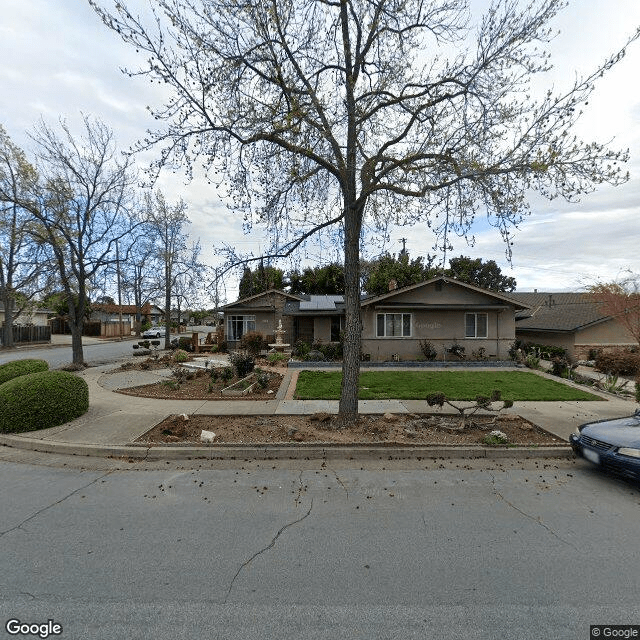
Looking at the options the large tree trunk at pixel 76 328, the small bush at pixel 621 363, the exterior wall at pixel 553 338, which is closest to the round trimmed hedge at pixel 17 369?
the large tree trunk at pixel 76 328

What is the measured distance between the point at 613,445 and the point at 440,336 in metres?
14.5

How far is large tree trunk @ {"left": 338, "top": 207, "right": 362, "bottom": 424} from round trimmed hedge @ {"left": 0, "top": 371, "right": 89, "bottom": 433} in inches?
225

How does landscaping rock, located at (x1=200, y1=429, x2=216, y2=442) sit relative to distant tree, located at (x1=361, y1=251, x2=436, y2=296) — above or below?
below

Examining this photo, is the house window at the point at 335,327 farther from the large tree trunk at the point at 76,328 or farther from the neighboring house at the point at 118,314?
the neighboring house at the point at 118,314

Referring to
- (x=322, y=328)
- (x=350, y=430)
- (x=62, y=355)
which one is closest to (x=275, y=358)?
(x=322, y=328)

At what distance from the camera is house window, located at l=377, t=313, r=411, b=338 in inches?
777

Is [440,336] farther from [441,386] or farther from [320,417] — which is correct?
[320,417]

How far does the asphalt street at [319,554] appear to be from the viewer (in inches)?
109

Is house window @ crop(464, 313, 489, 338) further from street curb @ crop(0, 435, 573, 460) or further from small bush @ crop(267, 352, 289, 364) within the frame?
street curb @ crop(0, 435, 573, 460)

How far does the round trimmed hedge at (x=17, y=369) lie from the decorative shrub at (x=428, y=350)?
51.1ft

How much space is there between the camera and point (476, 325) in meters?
19.8

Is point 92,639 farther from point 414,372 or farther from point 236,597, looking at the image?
point 414,372

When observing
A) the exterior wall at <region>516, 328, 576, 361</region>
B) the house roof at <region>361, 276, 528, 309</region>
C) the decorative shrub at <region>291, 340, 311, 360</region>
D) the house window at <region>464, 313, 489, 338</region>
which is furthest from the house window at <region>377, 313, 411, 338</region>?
the exterior wall at <region>516, 328, 576, 361</region>

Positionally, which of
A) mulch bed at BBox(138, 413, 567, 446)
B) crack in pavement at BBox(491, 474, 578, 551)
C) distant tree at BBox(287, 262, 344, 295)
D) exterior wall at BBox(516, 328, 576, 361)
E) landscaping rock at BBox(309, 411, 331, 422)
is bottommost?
crack in pavement at BBox(491, 474, 578, 551)
